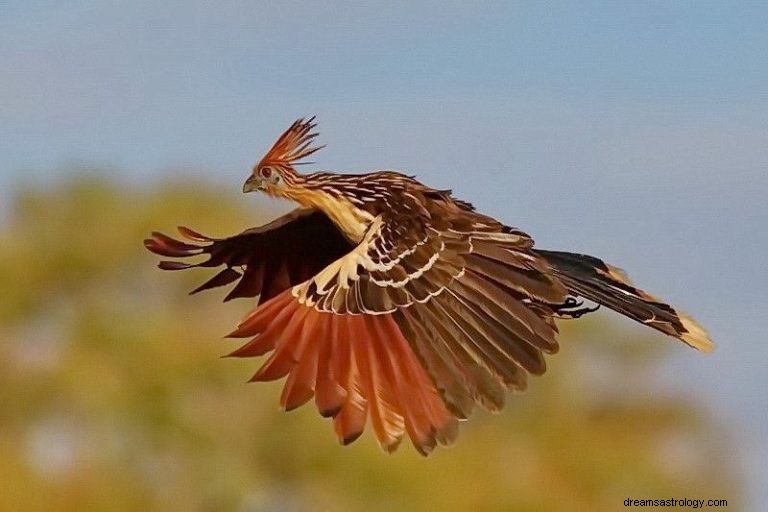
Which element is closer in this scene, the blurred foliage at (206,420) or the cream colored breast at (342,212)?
the cream colored breast at (342,212)

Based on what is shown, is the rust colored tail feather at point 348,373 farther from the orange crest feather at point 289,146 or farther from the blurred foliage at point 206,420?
the blurred foliage at point 206,420

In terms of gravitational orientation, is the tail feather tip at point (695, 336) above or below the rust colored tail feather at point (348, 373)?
above

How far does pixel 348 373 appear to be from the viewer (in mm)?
5523

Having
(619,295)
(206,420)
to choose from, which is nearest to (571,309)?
(619,295)

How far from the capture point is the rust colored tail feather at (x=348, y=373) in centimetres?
538

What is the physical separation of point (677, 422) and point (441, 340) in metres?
17.7

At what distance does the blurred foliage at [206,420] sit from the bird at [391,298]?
47.6 ft

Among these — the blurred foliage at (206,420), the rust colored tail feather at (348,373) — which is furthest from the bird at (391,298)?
the blurred foliage at (206,420)

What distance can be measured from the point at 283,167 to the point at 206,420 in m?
17.0

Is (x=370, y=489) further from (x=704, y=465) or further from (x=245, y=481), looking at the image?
(x=704, y=465)

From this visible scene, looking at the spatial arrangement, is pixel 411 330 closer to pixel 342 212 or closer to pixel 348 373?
pixel 348 373

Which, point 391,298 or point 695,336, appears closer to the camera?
point 391,298

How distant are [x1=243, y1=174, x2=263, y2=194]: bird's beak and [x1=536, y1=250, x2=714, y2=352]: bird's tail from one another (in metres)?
1.26

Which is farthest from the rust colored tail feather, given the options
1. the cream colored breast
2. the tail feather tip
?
the tail feather tip
